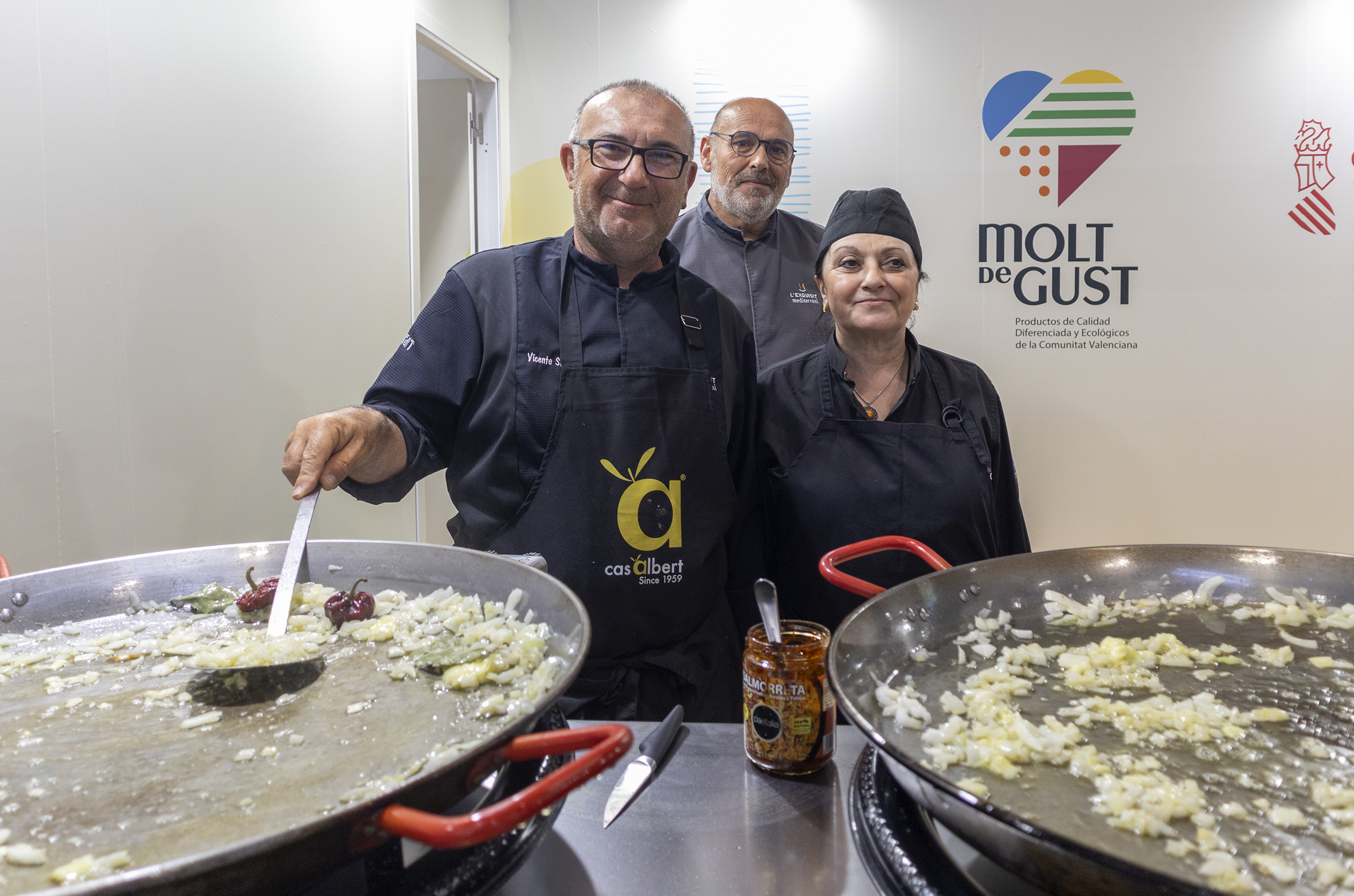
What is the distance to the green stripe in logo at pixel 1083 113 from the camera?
151 inches

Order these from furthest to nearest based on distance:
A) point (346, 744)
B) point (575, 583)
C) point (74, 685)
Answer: point (575, 583), point (74, 685), point (346, 744)

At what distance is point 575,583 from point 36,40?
1.66 metres

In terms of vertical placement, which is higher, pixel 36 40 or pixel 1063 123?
pixel 1063 123

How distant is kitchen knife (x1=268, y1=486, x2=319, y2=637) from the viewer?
1.22 metres

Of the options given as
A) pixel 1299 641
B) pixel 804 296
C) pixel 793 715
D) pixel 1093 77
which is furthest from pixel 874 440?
pixel 1093 77

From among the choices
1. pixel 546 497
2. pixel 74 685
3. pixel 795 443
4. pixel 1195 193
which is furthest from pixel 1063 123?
pixel 74 685

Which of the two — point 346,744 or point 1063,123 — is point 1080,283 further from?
point 346,744

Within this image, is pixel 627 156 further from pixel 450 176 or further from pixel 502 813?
pixel 450 176

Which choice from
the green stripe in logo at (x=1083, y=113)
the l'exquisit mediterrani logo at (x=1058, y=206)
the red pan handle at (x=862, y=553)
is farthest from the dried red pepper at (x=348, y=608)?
the green stripe in logo at (x=1083, y=113)

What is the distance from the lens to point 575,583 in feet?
5.59

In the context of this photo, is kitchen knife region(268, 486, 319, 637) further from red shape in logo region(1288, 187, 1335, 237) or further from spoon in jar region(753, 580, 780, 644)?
red shape in logo region(1288, 187, 1335, 237)

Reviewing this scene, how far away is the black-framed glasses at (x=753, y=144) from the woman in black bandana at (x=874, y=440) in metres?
0.89

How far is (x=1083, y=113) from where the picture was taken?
3.86 metres

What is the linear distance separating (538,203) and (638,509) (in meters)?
2.89
